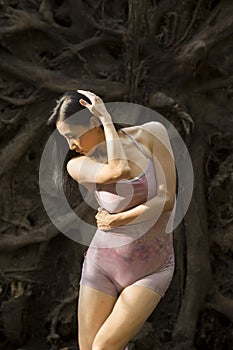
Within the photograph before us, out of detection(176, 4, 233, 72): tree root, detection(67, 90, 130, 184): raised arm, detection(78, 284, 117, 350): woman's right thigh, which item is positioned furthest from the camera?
detection(176, 4, 233, 72): tree root

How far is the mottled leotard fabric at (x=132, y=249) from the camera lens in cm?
346

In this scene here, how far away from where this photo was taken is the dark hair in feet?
11.3

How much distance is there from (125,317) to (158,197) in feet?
1.56

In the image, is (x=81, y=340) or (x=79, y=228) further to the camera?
(x=79, y=228)

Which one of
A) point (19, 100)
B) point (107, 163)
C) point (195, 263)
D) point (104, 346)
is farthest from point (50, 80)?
point (104, 346)

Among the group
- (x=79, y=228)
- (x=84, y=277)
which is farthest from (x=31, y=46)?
(x=84, y=277)

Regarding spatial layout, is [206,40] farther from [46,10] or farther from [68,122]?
[68,122]

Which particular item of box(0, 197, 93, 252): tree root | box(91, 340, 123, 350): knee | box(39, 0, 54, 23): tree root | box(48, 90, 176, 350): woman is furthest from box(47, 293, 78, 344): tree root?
box(91, 340, 123, 350): knee

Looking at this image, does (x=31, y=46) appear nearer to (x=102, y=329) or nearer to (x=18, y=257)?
(x=18, y=257)

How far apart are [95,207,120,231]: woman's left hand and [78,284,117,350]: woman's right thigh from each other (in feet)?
0.83

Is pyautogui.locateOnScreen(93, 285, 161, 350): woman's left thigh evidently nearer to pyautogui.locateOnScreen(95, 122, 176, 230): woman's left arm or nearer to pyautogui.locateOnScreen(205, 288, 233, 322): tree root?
pyautogui.locateOnScreen(95, 122, 176, 230): woman's left arm

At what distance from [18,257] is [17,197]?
36 cm

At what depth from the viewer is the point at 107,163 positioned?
3418 millimetres

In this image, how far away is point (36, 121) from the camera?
17.4ft
